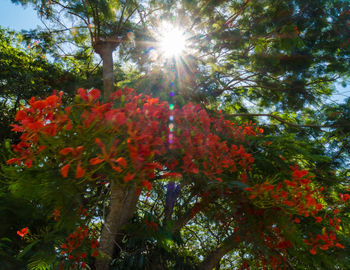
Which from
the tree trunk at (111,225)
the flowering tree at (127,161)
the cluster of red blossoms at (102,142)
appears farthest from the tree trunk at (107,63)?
the cluster of red blossoms at (102,142)

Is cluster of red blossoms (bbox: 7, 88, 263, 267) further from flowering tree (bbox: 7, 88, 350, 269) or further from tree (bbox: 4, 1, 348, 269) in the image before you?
tree (bbox: 4, 1, 348, 269)

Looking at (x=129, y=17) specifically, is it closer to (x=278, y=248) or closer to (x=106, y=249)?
(x=106, y=249)

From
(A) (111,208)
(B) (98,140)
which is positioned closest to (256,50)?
(A) (111,208)

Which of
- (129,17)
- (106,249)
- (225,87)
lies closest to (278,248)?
(106,249)

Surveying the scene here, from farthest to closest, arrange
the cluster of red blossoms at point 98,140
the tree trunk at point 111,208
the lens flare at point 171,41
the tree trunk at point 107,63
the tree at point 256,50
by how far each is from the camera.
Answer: the lens flare at point 171,41 → the tree trunk at point 107,63 → the tree at point 256,50 → the tree trunk at point 111,208 → the cluster of red blossoms at point 98,140

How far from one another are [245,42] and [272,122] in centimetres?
210

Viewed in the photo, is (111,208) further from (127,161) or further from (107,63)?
(107,63)

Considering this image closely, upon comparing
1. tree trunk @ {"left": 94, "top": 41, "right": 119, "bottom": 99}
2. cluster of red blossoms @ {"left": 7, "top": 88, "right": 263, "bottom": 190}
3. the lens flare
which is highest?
the lens flare

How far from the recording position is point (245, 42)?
14.2 ft

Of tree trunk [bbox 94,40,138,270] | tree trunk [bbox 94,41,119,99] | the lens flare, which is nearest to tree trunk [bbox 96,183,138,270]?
tree trunk [bbox 94,40,138,270]

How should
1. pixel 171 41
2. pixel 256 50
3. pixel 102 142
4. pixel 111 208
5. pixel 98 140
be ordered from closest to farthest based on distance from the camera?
pixel 98 140 → pixel 102 142 → pixel 111 208 → pixel 256 50 → pixel 171 41

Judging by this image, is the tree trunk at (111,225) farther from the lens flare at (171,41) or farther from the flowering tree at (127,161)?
the lens flare at (171,41)

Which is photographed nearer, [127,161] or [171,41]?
[127,161]

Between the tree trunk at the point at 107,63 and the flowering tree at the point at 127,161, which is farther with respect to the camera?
the tree trunk at the point at 107,63
